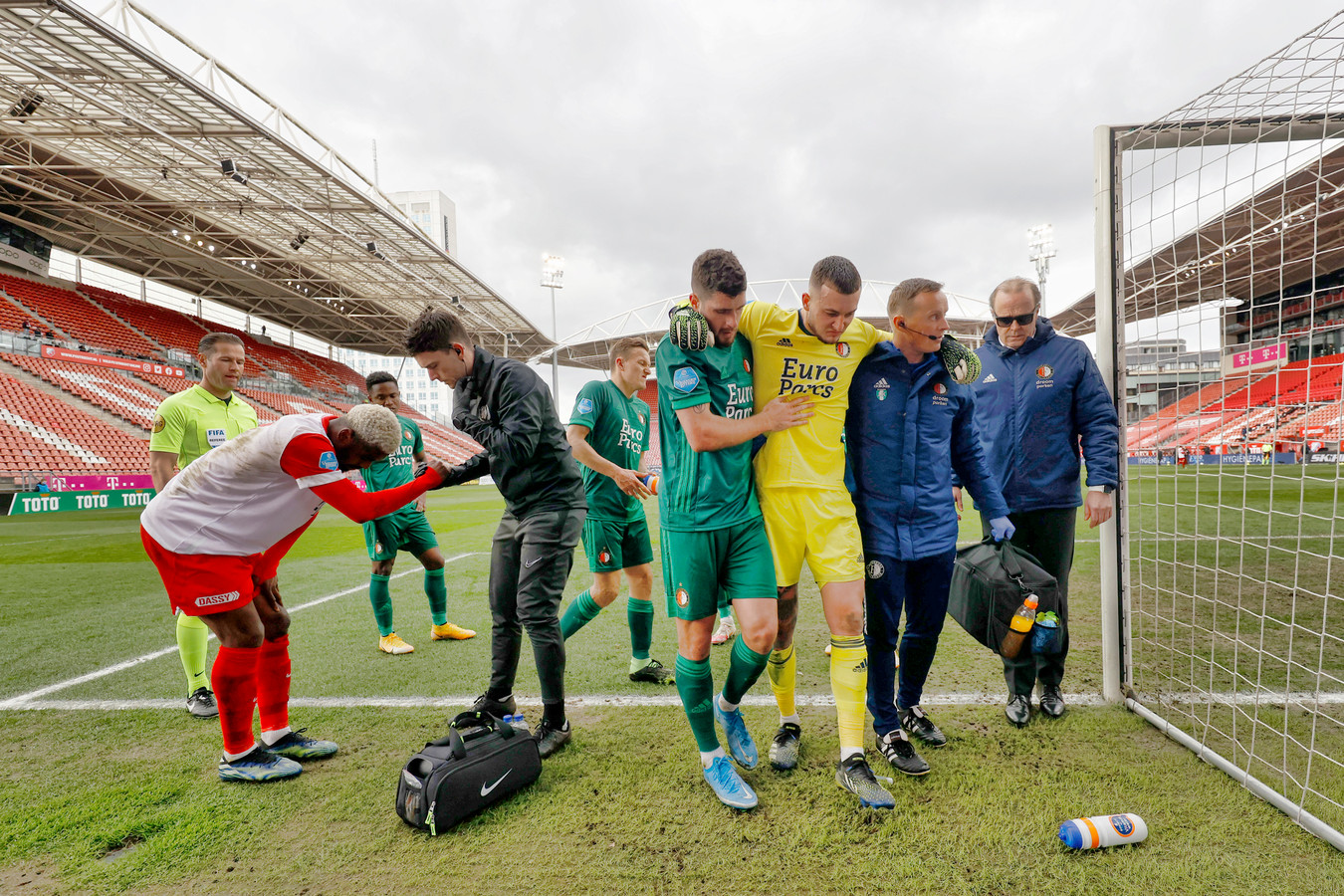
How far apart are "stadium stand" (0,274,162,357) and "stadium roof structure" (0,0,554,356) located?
2.00m

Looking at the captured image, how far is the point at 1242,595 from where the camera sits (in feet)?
17.0

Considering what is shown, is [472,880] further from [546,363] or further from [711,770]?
[546,363]

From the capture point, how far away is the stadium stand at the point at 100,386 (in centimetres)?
2052

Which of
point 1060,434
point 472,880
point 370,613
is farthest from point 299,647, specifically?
point 1060,434

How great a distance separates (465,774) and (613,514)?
177 centimetres

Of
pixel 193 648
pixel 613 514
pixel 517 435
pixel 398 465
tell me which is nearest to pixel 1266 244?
pixel 517 435

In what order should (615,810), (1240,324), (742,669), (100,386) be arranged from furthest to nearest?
(100,386) < (742,669) < (1240,324) < (615,810)

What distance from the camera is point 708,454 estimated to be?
91.0 inches

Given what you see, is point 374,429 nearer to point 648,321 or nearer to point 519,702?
point 519,702

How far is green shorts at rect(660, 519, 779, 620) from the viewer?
2342mm

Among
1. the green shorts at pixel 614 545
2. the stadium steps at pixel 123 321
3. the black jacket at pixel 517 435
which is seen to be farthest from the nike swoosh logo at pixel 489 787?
the stadium steps at pixel 123 321

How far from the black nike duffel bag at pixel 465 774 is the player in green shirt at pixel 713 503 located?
69 cm

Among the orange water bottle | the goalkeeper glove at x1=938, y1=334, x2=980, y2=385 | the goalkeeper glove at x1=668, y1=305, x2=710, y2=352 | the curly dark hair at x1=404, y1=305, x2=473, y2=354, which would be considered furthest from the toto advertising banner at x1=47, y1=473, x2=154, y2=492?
the orange water bottle

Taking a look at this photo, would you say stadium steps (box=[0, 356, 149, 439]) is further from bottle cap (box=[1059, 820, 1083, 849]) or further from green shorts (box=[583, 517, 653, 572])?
bottle cap (box=[1059, 820, 1083, 849])
